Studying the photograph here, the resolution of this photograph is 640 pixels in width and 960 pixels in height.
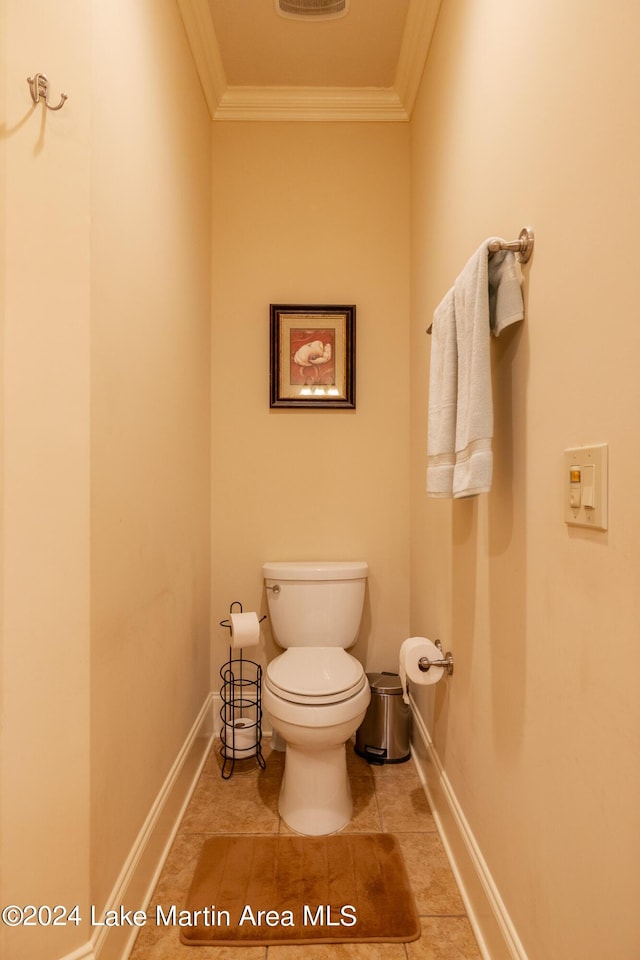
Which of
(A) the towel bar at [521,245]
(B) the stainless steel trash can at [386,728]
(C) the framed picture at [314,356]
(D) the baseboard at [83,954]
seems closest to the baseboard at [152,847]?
(D) the baseboard at [83,954]

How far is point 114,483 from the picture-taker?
1.19m

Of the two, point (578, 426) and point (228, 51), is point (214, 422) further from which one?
point (578, 426)

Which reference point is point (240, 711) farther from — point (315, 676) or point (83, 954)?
point (83, 954)

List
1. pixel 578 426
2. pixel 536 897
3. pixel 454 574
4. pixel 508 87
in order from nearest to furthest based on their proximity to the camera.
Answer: pixel 578 426 → pixel 536 897 → pixel 508 87 → pixel 454 574

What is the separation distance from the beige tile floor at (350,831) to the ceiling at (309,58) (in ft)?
8.83

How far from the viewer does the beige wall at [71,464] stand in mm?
999

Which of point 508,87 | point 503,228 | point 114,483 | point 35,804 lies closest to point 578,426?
point 503,228

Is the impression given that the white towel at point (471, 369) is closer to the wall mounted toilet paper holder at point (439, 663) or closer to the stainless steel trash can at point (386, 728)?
the wall mounted toilet paper holder at point (439, 663)

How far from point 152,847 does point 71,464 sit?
109 centimetres

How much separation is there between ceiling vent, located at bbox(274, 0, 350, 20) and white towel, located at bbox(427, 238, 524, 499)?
1381mm

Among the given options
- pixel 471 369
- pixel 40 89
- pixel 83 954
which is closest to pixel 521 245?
pixel 471 369

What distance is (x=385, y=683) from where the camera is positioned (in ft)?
6.93

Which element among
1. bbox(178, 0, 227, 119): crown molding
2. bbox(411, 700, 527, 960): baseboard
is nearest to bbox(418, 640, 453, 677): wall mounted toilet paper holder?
bbox(411, 700, 527, 960): baseboard

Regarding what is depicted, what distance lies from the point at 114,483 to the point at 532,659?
95 cm
